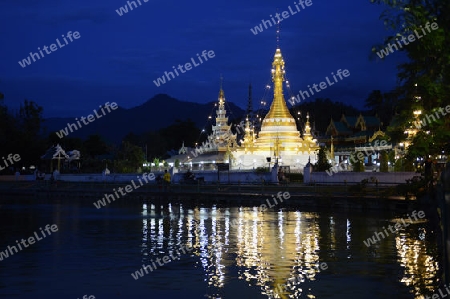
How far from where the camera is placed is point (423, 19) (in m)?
15.7

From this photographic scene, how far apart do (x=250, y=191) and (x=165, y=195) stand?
5.67 meters

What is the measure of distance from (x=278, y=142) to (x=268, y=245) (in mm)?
43342

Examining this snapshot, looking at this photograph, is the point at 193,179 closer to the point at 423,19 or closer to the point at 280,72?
the point at 280,72

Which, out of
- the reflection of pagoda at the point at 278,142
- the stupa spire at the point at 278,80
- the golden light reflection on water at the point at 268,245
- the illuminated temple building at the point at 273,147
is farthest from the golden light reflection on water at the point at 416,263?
the stupa spire at the point at 278,80

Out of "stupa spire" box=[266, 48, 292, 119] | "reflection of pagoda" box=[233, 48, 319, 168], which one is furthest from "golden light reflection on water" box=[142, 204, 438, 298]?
"stupa spire" box=[266, 48, 292, 119]

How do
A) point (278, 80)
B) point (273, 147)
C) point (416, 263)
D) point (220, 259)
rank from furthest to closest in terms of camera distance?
point (278, 80), point (273, 147), point (220, 259), point (416, 263)

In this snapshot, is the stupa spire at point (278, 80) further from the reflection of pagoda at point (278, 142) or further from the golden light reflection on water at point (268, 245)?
the golden light reflection on water at point (268, 245)

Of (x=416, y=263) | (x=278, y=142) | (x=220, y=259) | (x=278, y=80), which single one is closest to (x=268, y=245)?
(x=220, y=259)

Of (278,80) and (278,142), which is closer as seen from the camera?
(278,142)

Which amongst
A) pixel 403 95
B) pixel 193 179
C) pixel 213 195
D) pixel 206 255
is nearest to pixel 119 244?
pixel 206 255

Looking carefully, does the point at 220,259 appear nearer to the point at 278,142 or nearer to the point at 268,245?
the point at 268,245

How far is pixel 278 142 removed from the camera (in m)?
62.5

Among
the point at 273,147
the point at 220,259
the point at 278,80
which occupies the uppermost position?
the point at 278,80

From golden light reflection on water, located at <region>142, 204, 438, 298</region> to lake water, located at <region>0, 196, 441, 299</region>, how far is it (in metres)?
0.03
